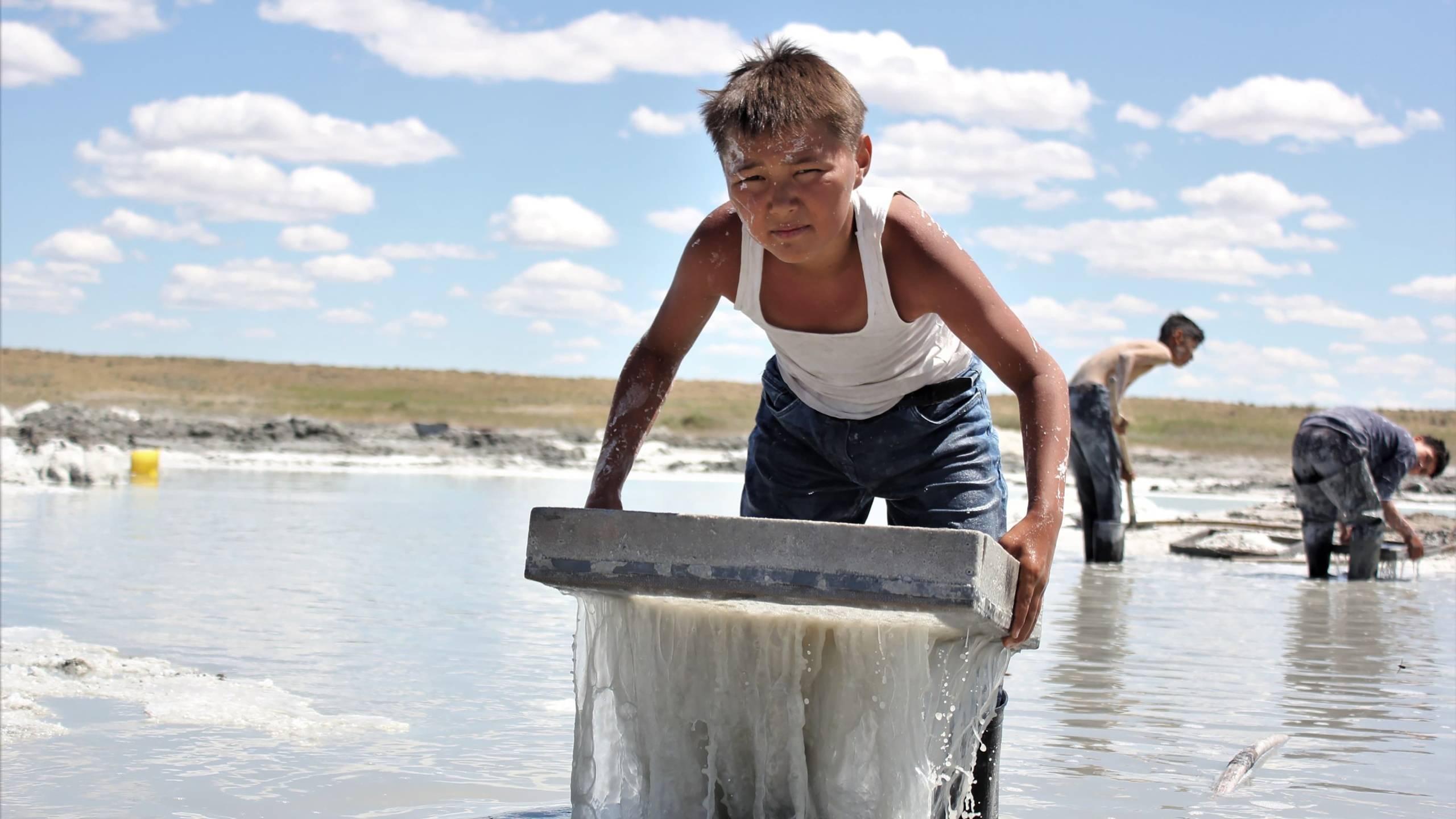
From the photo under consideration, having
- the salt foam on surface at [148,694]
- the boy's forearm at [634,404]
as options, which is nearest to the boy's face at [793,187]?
the boy's forearm at [634,404]

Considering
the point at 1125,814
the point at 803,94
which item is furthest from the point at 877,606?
the point at 1125,814

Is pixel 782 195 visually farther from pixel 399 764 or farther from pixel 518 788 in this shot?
pixel 399 764

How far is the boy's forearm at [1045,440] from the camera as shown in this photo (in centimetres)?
275

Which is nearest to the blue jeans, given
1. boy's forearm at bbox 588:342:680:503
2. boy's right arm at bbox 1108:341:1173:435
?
boy's forearm at bbox 588:342:680:503

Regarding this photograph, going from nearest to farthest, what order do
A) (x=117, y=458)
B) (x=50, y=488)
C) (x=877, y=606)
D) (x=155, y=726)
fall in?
1. (x=877, y=606)
2. (x=155, y=726)
3. (x=50, y=488)
4. (x=117, y=458)

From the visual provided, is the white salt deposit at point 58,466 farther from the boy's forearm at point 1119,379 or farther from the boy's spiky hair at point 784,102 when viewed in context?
the boy's spiky hair at point 784,102

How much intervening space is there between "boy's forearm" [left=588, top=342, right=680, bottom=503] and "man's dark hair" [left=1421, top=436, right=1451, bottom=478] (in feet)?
22.2

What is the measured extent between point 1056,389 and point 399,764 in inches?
80.8

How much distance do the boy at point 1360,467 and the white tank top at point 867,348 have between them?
5.99 metres

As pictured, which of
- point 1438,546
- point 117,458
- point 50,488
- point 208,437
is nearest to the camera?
point 1438,546

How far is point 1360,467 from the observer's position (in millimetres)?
8398

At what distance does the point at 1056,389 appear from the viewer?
2.88 metres

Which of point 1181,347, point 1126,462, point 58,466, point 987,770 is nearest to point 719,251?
point 987,770

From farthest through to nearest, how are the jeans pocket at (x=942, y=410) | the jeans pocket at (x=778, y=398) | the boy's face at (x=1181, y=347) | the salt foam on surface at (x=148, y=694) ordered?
the boy's face at (x=1181, y=347)
the salt foam on surface at (x=148, y=694)
the jeans pocket at (x=778, y=398)
the jeans pocket at (x=942, y=410)
